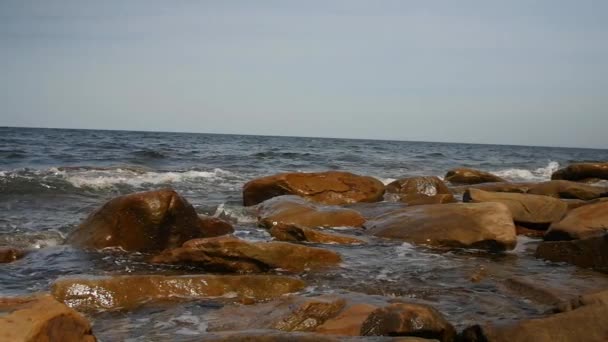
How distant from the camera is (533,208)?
28.1 feet

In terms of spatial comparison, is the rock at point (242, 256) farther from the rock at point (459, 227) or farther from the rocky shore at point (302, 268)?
the rock at point (459, 227)

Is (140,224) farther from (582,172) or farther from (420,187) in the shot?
(582,172)

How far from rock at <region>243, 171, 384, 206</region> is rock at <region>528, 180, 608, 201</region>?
10.1 feet

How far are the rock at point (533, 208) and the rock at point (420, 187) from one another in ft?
9.99

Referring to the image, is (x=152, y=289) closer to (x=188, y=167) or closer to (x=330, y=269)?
(x=330, y=269)

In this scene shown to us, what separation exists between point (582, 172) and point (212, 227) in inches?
494

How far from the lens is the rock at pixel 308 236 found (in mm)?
7430

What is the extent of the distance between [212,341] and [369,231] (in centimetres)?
509

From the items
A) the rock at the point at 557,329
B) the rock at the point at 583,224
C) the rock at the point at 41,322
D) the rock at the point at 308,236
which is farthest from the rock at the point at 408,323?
the rock at the point at 583,224

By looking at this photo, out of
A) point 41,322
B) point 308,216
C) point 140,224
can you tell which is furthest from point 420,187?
point 41,322

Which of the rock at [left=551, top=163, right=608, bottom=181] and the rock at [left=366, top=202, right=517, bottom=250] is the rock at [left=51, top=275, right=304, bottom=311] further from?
the rock at [left=551, top=163, right=608, bottom=181]

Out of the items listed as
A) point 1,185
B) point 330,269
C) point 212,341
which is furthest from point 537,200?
point 1,185

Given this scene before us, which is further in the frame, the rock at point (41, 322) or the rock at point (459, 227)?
the rock at point (459, 227)

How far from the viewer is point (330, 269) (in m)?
6.06
